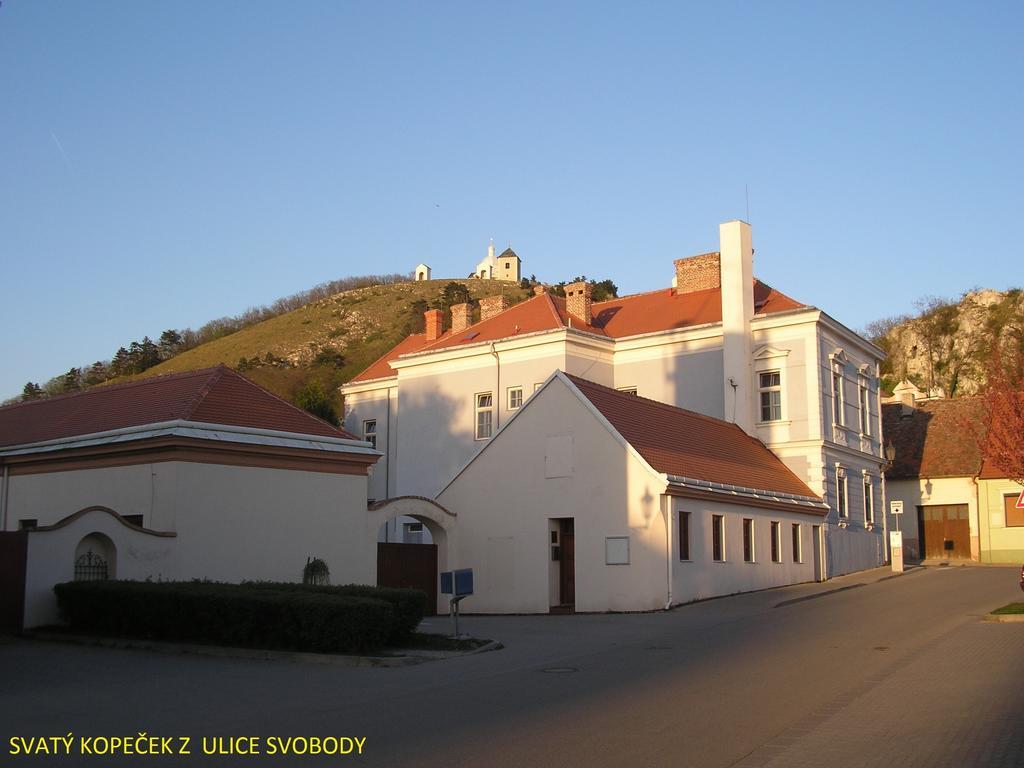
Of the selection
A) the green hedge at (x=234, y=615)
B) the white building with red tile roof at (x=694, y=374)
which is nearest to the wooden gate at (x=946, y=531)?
the white building with red tile roof at (x=694, y=374)

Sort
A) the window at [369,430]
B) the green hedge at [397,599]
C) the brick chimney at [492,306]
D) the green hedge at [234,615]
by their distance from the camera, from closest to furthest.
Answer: the green hedge at [234,615]
the green hedge at [397,599]
the brick chimney at [492,306]
the window at [369,430]

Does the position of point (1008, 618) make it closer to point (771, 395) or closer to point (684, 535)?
point (684, 535)

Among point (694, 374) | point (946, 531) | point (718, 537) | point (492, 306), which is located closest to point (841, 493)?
point (694, 374)

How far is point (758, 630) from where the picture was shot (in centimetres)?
2052

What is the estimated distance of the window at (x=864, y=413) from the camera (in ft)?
140

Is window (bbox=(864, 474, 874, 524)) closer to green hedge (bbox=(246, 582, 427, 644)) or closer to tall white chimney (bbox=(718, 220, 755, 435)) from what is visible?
tall white chimney (bbox=(718, 220, 755, 435))

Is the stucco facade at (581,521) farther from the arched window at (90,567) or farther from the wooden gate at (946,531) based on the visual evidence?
the wooden gate at (946,531)

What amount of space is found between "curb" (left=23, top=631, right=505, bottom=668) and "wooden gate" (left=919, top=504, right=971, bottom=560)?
34.0 metres

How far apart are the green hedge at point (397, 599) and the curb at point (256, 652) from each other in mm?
1066

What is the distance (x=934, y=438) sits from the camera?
4966 centimetres

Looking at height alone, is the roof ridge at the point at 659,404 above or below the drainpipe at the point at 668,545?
above

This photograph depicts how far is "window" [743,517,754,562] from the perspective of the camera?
30.8m

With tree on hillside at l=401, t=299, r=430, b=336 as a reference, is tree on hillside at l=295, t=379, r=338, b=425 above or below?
below

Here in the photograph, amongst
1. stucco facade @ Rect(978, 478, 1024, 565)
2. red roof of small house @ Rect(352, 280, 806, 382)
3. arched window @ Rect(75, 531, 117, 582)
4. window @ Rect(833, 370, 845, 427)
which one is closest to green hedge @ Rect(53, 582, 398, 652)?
arched window @ Rect(75, 531, 117, 582)
